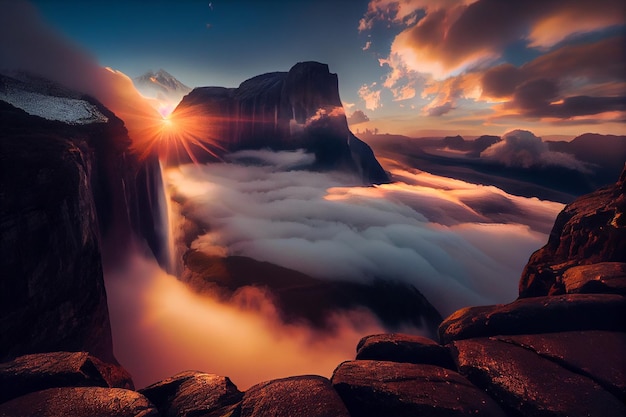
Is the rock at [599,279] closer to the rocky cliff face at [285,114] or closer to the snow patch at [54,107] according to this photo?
the snow patch at [54,107]

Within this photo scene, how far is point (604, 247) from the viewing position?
11.7 meters

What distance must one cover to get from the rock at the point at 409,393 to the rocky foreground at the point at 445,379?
29mm

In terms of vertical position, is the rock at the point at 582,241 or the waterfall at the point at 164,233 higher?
the rock at the point at 582,241

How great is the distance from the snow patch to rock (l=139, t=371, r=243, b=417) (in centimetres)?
2594

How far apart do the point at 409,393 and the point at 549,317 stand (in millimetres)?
6220

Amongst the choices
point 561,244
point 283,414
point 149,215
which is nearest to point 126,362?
point 149,215

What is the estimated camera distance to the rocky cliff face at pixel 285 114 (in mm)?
146375

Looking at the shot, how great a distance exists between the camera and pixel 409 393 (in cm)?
691

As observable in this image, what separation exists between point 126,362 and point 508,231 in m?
213

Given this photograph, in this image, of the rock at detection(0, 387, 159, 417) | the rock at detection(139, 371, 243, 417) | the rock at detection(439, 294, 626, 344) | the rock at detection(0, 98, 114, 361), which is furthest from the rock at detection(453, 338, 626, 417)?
the rock at detection(0, 98, 114, 361)

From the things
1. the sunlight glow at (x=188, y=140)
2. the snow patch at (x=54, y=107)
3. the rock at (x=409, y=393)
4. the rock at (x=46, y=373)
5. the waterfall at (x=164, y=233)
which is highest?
the sunlight glow at (x=188, y=140)

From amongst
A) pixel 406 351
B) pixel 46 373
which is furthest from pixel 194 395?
pixel 406 351

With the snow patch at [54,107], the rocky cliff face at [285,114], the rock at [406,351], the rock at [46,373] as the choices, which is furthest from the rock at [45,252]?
the rocky cliff face at [285,114]

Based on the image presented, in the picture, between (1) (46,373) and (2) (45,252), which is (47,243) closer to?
(2) (45,252)
